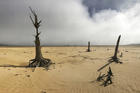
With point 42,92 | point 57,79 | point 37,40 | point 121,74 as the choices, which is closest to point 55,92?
point 42,92

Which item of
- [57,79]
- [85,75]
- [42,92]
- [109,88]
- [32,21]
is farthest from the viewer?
[32,21]

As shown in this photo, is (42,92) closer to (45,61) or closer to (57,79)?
(57,79)

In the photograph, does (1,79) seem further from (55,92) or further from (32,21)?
(32,21)

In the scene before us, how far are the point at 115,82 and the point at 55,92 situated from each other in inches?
147

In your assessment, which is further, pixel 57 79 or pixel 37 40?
pixel 37 40

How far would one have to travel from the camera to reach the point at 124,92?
23.3 feet

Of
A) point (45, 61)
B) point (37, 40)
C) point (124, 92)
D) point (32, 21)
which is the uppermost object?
point (32, 21)

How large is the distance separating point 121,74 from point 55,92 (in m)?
5.30

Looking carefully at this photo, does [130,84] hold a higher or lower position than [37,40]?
lower

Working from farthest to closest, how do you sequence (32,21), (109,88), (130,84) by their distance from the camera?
(32,21), (130,84), (109,88)

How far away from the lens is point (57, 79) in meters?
8.85

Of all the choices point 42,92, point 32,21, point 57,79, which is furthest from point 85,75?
point 32,21

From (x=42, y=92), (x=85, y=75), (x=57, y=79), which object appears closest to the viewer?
(x=42, y=92)

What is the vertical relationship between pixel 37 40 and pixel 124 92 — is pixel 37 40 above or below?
above
